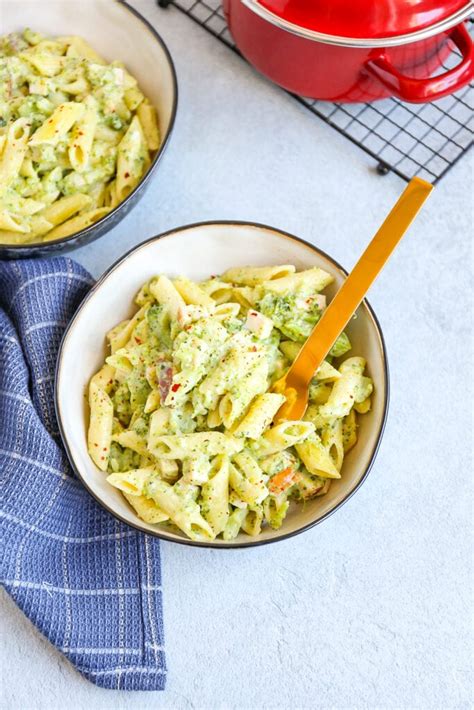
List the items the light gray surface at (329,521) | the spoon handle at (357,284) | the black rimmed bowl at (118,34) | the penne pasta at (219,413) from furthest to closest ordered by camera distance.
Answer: the black rimmed bowl at (118,34)
the light gray surface at (329,521)
the penne pasta at (219,413)
the spoon handle at (357,284)

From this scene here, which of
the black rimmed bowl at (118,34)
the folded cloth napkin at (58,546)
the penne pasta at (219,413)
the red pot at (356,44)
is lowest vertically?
the folded cloth napkin at (58,546)

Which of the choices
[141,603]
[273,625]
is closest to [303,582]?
[273,625]

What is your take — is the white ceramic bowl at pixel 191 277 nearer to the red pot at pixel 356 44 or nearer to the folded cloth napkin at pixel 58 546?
the folded cloth napkin at pixel 58 546

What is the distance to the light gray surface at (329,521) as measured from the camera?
4.88 feet

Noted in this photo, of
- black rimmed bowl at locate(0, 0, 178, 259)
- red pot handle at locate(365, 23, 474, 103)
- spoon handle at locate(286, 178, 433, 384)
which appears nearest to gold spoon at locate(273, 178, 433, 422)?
spoon handle at locate(286, 178, 433, 384)

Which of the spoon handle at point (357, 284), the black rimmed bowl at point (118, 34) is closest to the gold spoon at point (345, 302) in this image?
the spoon handle at point (357, 284)

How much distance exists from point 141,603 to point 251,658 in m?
0.23

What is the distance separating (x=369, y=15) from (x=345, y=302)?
49 centimetres

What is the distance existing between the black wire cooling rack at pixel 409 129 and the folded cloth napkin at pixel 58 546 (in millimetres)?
722

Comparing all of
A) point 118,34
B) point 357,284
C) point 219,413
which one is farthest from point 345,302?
point 118,34

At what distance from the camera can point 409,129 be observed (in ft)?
5.75

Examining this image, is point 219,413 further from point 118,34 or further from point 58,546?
point 118,34

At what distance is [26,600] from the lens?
55.5 inches

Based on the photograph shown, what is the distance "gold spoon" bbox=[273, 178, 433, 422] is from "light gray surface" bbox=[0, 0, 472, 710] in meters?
0.28
